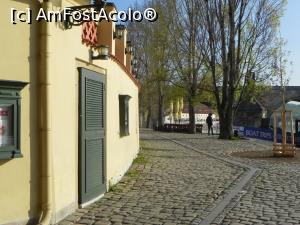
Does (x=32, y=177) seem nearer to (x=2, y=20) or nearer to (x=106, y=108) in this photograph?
(x=2, y=20)

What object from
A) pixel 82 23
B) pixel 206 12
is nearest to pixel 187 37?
pixel 206 12

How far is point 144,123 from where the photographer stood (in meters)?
72.5

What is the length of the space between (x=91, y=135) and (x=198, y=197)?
2523mm

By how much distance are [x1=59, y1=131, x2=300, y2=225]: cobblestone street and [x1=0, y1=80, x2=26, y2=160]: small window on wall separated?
1527 mm

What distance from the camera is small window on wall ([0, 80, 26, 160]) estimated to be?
6.65 meters

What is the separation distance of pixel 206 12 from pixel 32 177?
27804 millimetres

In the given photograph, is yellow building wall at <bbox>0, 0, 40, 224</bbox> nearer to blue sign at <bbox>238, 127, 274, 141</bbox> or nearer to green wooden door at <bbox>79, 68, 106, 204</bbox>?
green wooden door at <bbox>79, 68, 106, 204</bbox>

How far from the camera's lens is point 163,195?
10.2m

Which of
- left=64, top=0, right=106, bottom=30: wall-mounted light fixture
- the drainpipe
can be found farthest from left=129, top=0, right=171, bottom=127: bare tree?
the drainpipe

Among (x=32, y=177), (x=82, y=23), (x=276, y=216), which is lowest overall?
(x=276, y=216)

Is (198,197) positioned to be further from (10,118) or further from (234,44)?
(234,44)

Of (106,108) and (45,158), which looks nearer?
(45,158)

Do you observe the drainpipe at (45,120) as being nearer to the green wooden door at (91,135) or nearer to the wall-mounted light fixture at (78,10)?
the wall-mounted light fixture at (78,10)

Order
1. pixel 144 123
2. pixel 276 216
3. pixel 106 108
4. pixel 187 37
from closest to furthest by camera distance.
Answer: pixel 276 216 → pixel 106 108 → pixel 187 37 → pixel 144 123
